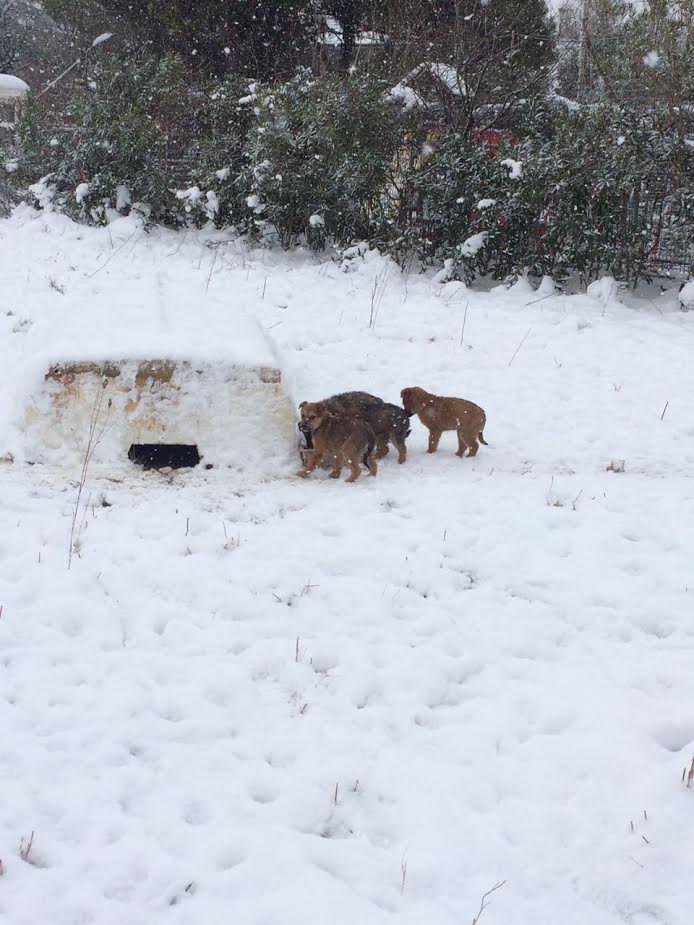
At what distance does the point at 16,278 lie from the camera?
→ 10617 millimetres

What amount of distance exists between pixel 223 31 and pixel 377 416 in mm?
14390

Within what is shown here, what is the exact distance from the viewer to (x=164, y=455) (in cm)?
604

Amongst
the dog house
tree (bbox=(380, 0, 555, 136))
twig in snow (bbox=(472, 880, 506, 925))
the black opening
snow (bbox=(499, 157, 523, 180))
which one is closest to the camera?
twig in snow (bbox=(472, 880, 506, 925))

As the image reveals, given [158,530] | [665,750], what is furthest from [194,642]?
[665,750]

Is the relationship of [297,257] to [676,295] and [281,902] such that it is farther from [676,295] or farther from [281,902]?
[281,902]

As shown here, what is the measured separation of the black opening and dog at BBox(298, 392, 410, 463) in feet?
2.97

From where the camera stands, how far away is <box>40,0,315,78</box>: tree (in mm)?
16562

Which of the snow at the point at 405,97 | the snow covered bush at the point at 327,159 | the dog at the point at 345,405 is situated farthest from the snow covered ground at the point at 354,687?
the snow at the point at 405,97

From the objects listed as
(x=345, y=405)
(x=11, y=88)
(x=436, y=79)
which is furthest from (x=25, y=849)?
(x=11, y=88)

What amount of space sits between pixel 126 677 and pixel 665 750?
2.47 metres

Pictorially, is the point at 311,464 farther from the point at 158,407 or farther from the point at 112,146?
the point at 112,146

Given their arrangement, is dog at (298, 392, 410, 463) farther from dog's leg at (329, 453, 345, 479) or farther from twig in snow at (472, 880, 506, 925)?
twig in snow at (472, 880, 506, 925)

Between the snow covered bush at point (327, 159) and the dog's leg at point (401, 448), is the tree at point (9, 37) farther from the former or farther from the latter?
the dog's leg at point (401, 448)

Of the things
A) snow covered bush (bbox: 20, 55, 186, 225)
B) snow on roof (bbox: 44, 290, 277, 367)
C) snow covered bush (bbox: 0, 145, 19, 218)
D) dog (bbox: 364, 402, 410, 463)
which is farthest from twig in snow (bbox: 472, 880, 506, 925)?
snow covered bush (bbox: 0, 145, 19, 218)
